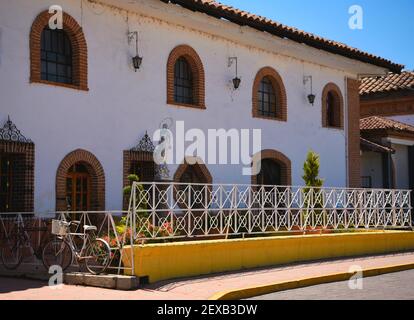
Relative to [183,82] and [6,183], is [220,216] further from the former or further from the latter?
[183,82]

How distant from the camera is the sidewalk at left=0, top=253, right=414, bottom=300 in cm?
943

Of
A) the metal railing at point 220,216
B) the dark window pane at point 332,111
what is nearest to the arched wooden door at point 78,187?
the metal railing at point 220,216

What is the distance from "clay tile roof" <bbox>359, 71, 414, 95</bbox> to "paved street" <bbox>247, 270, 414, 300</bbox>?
18795mm

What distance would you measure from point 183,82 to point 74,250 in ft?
25.6

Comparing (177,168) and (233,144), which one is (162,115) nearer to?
(177,168)

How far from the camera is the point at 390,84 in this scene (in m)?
29.8

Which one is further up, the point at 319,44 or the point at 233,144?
the point at 319,44

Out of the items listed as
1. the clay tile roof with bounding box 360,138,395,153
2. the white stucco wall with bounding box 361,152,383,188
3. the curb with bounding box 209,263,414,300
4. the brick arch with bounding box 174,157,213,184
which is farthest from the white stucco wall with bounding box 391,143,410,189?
the curb with bounding box 209,263,414,300

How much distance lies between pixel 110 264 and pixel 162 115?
654 centimetres

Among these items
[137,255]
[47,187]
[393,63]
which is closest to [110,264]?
[137,255]

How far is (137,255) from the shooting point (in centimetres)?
1045

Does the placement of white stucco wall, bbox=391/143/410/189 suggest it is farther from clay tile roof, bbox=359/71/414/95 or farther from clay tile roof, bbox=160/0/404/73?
clay tile roof, bbox=160/0/404/73

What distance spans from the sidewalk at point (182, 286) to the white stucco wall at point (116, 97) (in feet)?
13.1

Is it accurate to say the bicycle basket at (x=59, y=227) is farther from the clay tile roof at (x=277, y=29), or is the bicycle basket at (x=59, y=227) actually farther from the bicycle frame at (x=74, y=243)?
the clay tile roof at (x=277, y=29)
